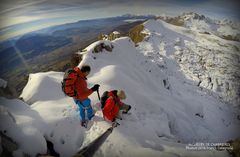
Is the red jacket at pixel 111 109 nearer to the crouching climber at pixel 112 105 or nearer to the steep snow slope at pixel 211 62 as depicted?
the crouching climber at pixel 112 105

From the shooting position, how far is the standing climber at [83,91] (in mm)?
6441

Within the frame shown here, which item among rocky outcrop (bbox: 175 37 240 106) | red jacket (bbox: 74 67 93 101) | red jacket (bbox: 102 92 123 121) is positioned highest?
red jacket (bbox: 74 67 93 101)

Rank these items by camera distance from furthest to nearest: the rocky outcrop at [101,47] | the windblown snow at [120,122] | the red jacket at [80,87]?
the rocky outcrop at [101,47], the red jacket at [80,87], the windblown snow at [120,122]

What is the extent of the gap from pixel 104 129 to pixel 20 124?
7.66ft

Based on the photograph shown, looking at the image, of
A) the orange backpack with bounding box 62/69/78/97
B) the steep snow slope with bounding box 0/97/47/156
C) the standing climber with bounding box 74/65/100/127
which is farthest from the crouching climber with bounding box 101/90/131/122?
the steep snow slope with bounding box 0/97/47/156

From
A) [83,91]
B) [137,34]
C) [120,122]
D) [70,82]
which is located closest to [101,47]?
[120,122]

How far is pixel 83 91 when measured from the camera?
656cm

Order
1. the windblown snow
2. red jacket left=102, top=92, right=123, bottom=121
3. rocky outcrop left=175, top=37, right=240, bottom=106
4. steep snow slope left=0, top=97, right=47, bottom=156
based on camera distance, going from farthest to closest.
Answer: rocky outcrop left=175, top=37, right=240, bottom=106
red jacket left=102, top=92, right=123, bottom=121
the windblown snow
steep snow slope left=0, top=97, right=47, bottom=156

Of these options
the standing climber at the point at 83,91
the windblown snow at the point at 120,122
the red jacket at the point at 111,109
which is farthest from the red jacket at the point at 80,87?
the windblown snow at the point at 120,122

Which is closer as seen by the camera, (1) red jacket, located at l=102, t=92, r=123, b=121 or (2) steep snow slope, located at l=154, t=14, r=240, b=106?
(1) red jacket, located at l=102, t=92, r=123, b=121

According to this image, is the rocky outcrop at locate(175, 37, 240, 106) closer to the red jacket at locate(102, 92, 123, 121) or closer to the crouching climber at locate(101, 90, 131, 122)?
the crouching climber at locate(101, 90, 131, 122)

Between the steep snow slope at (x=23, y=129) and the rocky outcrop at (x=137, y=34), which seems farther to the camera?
the rocky outcrop at (x=137, y=34)

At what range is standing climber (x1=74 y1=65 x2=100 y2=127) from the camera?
6441 millimetres

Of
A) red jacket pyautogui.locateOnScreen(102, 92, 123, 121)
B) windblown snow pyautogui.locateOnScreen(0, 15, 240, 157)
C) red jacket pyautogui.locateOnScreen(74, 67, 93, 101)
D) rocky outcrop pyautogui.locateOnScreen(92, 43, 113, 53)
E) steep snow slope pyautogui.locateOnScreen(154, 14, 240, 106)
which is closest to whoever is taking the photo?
windblown snow pyautogui.locateOnScreen(0, 15, 240, 157)
